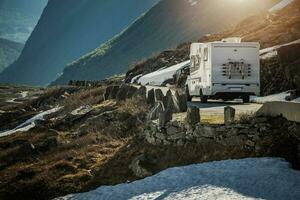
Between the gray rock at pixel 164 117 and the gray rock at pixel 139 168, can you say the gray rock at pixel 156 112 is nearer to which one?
the gray rock at pixel 164 117

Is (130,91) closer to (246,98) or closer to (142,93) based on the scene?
(142,93)

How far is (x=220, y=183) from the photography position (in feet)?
43.7

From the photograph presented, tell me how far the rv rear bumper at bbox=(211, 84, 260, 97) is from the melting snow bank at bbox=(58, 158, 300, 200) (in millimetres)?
12928

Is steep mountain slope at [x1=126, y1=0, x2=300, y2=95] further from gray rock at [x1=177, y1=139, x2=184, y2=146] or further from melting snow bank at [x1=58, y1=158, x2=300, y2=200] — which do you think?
melting snow bank at [x1=58, y1=158, x2=300, y2=200]

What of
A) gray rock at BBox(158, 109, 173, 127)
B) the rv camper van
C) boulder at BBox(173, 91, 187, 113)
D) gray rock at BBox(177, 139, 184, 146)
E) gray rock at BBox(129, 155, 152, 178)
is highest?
the rv camper van

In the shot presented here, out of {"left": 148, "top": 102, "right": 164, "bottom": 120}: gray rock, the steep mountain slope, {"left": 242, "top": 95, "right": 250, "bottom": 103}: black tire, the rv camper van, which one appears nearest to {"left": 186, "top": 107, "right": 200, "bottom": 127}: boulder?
{"left": 148, "top": 102, "right": 164, "bottom": 120}: gray rock

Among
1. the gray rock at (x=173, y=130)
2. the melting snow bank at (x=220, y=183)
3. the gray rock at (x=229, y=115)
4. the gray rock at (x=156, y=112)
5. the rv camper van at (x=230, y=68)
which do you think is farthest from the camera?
the rv camper van at (x=230, y=68)

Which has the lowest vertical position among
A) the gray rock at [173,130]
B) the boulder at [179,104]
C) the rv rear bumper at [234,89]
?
the gray rock at [173,130]

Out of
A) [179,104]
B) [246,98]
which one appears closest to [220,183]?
[179,104]

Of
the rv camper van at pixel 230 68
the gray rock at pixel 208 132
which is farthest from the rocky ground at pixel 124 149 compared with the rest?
the rv camper van at pixel 230 68

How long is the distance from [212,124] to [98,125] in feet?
34.6

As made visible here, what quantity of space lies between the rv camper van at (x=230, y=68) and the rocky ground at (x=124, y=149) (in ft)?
12.0

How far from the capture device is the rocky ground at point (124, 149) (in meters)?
14.8

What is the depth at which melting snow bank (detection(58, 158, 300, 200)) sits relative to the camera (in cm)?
1235
